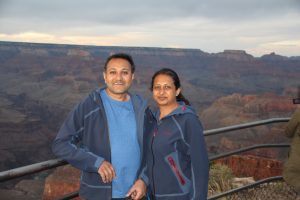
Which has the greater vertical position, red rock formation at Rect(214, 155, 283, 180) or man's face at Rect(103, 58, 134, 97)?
man's face at Rect(103, 58, 134, 97)

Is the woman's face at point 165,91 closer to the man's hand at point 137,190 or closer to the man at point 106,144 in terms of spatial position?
the man at point 106,144

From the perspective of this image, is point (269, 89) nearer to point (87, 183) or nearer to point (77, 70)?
point (77, 70)

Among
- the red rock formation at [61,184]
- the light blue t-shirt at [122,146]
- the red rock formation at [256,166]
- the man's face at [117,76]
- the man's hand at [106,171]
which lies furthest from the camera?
the red rock formation at [61,184]

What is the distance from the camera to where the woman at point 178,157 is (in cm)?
212

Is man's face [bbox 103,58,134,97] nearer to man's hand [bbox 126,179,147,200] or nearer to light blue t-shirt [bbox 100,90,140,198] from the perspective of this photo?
light blue t-shirt [bbox 100,90,140,198]

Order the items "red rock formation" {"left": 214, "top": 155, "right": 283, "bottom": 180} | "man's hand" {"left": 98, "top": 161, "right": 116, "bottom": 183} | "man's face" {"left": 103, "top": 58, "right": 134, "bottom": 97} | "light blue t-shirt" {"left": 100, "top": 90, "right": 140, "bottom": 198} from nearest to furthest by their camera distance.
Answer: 1. "man's hand" {"left": 98, "top": 161, "right": 116, "bottom": 183}
2. "light blue t-shirt" {"left": 100, "top": 90, "right": 140, "bottom": 198}
3. "man's face" {"left": 103, "top": 58, "right": 134, "bottom": 97}
4. "red rock formation" {"left": 214, "top": 155, "right": 283, "bottom": 180}

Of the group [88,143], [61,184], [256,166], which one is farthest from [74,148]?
[61,184]

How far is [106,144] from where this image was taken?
2.09m

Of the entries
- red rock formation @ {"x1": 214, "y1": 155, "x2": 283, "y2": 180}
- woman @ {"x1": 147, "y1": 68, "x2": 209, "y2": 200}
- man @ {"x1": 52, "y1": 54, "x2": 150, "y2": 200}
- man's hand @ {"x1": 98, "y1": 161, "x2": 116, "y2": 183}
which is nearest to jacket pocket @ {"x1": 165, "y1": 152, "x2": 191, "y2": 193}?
woman @ {"x1": 147, "y1": 68, "x2": 209, "y2": 200}

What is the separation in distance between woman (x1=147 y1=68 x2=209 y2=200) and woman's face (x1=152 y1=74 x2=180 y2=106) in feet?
0.35

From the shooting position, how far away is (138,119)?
219 cm

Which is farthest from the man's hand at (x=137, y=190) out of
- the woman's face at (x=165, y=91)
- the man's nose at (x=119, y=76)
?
the man's nose at (x=119, y=76)

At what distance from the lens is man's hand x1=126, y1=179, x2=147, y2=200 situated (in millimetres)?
2154

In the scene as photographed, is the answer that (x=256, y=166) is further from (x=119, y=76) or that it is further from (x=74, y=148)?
(x=74, y=148)
